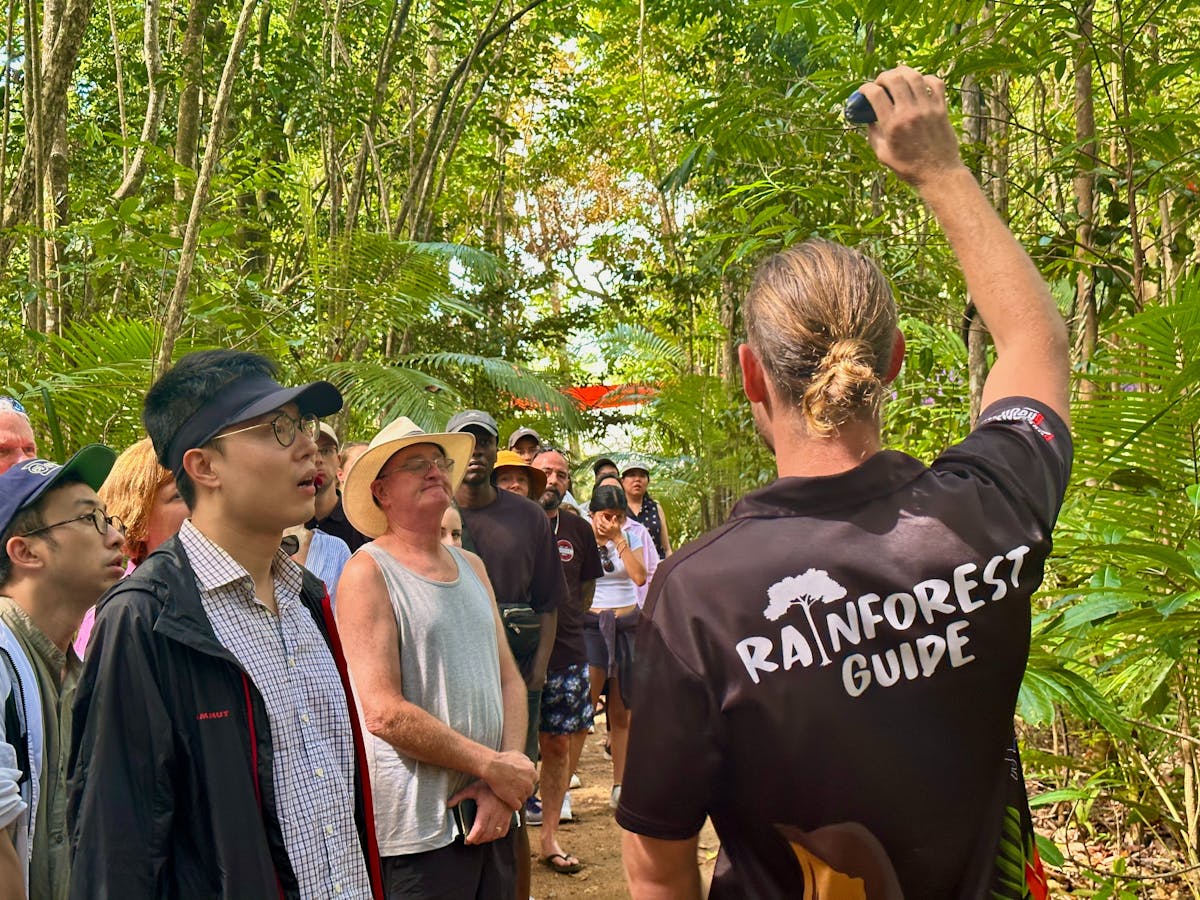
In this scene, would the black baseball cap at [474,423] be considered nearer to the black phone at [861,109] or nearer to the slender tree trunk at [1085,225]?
the slender tree trunk at [1085,225]

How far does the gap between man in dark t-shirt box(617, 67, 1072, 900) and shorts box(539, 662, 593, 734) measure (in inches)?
194

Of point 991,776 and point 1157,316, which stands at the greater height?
point 1157,316

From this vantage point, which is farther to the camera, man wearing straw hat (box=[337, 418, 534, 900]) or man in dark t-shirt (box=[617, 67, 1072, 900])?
man wearing straw hat (box=[337, 418, 534, 900])

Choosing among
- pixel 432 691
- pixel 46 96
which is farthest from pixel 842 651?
pixel 46 96

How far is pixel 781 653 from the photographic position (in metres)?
1.61

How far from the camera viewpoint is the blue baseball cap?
2797 millimetres

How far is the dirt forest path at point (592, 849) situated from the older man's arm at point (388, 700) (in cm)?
229

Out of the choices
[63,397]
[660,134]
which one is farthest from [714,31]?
[63,397]

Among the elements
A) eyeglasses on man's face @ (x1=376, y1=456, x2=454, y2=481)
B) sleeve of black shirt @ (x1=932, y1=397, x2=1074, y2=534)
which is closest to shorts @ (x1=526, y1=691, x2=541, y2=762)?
eyeglasses on man's face @ (x1=376, y1=456, x2=454, y2=481)

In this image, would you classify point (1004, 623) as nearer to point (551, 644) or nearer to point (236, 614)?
point (236, 614)

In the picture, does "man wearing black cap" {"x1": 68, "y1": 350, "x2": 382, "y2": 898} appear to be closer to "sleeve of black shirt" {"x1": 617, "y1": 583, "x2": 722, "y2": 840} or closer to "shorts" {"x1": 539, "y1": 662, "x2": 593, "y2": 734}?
"sleeve of black shirt" {"x1": 617, "y1": 583, "x2": 722, "y2": 840}

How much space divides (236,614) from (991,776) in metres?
1.53

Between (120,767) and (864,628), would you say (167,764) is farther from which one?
(864,628)

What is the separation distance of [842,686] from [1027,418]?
53 cm
